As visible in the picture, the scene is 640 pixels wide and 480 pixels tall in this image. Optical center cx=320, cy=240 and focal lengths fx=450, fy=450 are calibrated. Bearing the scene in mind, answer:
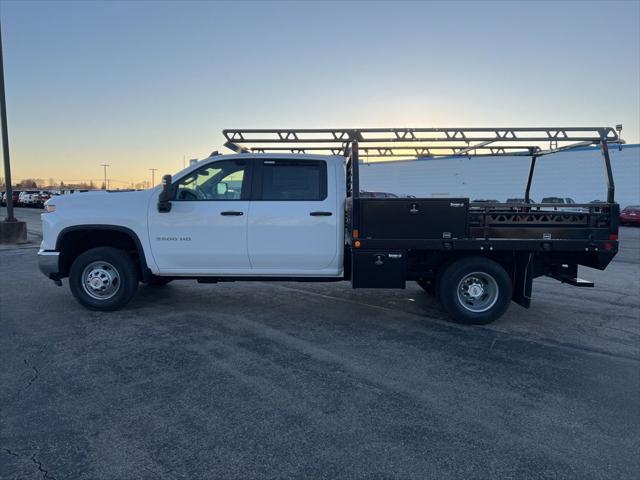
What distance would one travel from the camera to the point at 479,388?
387cm

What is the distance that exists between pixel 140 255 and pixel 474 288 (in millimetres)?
4319

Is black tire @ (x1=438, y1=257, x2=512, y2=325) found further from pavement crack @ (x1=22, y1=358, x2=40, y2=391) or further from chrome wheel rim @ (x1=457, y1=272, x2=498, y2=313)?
pavement crack @ (x1=22, y1=358, x2=40, y2=391)

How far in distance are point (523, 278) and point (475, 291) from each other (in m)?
0.65

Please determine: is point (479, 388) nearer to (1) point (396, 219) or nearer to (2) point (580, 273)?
(1) point (396, 219)

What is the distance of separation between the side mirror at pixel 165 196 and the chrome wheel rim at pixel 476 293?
3.81 m

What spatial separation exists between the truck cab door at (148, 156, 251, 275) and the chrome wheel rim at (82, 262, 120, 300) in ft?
2.21

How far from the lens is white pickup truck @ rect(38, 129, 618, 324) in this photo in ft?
17.9

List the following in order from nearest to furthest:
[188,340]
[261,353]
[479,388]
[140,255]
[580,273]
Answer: [479,388] → [261,353] → [188,340] → [140,255] → [580,273]

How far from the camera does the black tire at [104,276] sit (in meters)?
5.91

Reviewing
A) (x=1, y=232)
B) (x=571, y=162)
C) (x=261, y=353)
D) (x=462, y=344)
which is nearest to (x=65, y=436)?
(x=261, y=353)

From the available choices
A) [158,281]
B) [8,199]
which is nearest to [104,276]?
[158,281]

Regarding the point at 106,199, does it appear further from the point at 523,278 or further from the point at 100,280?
the point at 523,278

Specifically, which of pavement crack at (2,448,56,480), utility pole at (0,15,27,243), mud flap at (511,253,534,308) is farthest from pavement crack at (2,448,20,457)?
utility pole at (0,15,27,243)

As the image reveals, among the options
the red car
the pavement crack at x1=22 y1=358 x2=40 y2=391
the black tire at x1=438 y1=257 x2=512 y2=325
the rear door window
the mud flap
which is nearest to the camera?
the pavement crack at x1=22 y1=358 x2=40 y2=391
